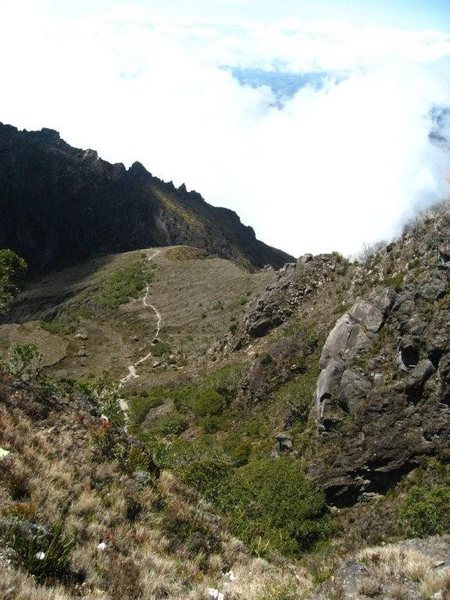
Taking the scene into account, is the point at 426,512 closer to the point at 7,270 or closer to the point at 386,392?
the point at 386,392

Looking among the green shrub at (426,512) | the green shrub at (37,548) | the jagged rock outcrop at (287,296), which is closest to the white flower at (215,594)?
the green shrub at (37,548)

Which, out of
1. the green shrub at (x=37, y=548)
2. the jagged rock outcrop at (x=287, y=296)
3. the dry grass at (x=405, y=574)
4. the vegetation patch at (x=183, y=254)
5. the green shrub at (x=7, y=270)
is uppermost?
the vegetation patch at (x=183, y=254)

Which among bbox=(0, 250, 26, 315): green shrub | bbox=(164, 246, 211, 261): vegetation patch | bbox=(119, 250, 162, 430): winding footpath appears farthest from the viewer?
bbox=(164, 246, 211, 261): vegetation patch

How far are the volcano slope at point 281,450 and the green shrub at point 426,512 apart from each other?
10cm

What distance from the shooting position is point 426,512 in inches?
702

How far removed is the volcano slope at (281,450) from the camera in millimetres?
10875

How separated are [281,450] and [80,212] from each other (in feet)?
507

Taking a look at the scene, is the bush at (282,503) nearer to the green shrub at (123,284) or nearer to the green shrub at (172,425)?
the green shrub at (172,425)

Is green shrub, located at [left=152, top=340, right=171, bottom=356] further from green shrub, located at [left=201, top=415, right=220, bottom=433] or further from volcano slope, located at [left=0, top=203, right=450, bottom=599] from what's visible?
green shrub, located at [left=201, top=415, right=220, bottom=433]

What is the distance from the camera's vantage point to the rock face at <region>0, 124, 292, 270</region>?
165750mm

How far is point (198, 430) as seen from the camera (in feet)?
130

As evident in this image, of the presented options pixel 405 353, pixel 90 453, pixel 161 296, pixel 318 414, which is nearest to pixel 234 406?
pixel 318 414

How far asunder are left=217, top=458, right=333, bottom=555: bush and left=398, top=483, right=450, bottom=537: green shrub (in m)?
4.16

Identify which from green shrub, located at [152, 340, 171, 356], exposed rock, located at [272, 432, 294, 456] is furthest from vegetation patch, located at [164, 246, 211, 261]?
exposed rock, located at [272, 432, 294, 456]
